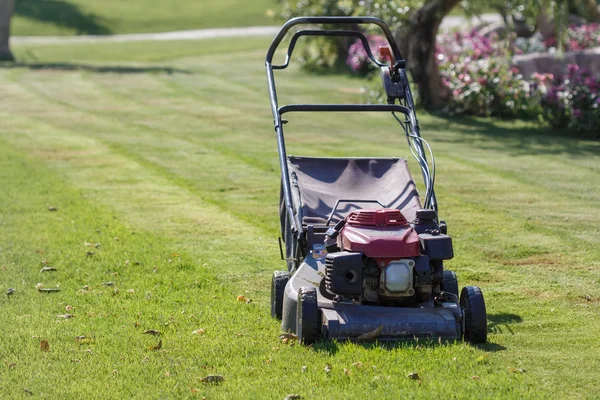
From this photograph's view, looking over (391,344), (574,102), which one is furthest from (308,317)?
(574,102)

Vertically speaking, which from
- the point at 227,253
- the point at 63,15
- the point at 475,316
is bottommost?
the point at 63,15

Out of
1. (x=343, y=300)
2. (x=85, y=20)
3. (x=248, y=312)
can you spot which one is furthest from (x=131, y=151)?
(x=85, y=20)

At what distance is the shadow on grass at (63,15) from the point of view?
40812mm

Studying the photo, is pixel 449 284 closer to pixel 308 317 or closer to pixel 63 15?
pixel 308 317

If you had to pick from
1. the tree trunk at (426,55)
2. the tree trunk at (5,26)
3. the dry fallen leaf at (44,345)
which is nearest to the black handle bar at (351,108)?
the dry fallen leaf at (44,345)

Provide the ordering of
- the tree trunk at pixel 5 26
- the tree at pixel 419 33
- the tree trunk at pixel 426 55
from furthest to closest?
the tree trunk at pixel 5 26, the tree trunk at pixel 426 55, the tree at pixel 419 33

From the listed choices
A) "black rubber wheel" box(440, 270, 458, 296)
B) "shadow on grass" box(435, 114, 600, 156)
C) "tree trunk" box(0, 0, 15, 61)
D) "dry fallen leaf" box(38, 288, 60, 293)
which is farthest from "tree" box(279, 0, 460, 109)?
"black rubber wheel" box(440, 270, 458, 296)

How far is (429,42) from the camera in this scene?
63.7 ft

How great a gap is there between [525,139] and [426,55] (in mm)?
4033

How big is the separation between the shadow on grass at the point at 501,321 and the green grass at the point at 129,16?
34920mm

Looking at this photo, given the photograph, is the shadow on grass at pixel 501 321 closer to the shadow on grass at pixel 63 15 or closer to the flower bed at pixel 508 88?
the flower bed at pixel 508 88

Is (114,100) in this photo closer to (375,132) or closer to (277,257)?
(375,132)

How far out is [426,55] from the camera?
1950cm

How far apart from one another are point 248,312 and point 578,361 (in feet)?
7.22
